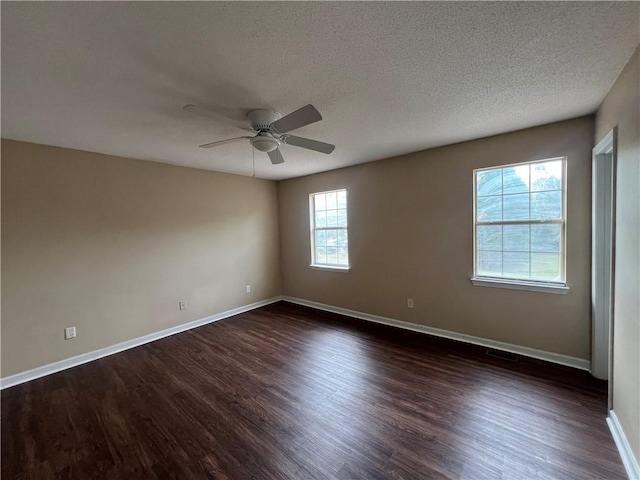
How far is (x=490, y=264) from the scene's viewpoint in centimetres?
309

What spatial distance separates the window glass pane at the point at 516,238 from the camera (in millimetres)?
2867

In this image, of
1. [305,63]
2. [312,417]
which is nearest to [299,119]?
[305,63]

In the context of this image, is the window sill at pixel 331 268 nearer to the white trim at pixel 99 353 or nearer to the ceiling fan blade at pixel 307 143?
the white trim at pixel 99 353

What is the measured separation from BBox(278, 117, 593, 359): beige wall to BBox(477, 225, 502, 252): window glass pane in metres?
0.12

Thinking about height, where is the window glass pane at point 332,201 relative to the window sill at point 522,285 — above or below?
above

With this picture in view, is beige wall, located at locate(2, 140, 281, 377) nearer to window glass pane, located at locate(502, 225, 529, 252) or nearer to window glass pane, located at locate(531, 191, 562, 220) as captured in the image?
window glass pane, located at locate(502, 225, 529, 252)

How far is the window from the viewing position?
4.51 m

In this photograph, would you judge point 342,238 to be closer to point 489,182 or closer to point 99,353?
point 489,182

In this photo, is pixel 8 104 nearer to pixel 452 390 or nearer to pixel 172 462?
pixel 172 462

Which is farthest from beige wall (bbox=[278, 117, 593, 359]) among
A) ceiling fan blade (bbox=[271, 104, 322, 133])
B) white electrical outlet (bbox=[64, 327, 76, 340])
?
white electrical outlet (bbox=[64, 327, 76, 340])

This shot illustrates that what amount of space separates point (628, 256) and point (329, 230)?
11.6 ft

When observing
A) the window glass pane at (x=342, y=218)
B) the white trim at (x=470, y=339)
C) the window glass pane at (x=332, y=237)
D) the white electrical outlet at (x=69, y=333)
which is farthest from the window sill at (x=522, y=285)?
the white electrical outlet at (x=69, y=333)

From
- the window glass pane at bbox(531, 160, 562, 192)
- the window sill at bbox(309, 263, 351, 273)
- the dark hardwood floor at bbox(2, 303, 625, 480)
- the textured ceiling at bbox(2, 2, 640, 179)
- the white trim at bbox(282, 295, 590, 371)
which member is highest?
the textured ceiling at bbox(2, 2, 640, 179)

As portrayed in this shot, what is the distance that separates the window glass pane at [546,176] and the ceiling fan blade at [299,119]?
2.51 metres
